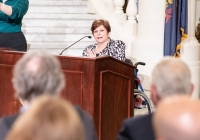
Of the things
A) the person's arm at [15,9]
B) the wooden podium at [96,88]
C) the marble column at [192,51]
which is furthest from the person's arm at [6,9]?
the marble column at [192,51]

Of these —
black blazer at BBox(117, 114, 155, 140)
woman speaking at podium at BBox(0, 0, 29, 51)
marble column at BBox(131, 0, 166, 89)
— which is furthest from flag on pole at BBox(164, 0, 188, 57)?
black blazer at BBox(117, 114, 155, 140)

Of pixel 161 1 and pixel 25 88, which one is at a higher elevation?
pixel 161 1

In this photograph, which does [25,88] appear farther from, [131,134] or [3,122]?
[131,134]

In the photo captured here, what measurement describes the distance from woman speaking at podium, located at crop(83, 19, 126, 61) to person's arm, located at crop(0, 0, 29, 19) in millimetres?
712

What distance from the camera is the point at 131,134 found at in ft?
8.16

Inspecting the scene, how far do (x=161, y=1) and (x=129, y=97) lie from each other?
2.81 m

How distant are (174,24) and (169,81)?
4649mm

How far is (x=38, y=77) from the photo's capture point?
7.64ft

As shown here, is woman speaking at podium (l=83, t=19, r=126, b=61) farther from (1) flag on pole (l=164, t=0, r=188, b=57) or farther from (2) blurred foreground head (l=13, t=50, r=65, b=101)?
(2) blurred foreground head (l=13, t=50, r=65, b=101)

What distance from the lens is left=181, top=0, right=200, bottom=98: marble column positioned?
7.28 meters

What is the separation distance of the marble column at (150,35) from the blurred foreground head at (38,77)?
4.87 m

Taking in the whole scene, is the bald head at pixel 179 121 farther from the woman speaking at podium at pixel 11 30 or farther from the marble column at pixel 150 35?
the marble column at pixel 150 35

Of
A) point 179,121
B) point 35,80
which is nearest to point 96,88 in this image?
point 35,80

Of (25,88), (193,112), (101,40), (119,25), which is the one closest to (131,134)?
(25,88)
